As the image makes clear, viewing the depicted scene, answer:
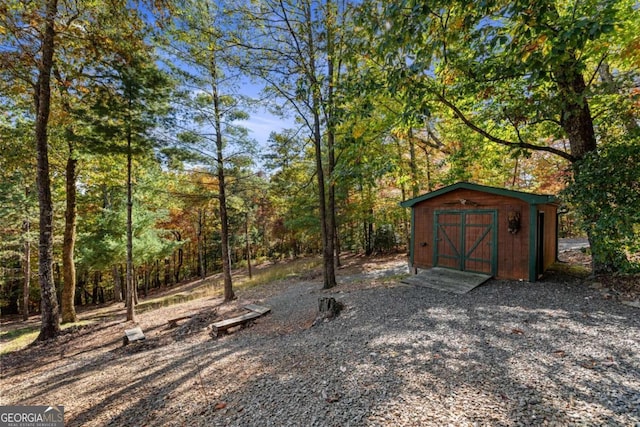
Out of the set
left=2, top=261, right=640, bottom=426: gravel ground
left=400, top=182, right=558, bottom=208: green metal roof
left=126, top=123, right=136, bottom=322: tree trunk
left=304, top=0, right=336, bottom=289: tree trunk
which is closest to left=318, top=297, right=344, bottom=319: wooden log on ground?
left=2, top=261, right=640, bottom=426: gravel ground

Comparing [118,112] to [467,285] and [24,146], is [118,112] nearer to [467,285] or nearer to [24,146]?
[24,146]

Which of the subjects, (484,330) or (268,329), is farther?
(268,329)

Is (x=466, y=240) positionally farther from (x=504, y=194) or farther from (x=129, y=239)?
(x=129, y=239)

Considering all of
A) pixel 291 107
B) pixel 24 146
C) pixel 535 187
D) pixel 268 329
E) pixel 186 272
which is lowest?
pixel 186 272

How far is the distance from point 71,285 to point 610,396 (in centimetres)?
1312

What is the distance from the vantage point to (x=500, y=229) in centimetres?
652

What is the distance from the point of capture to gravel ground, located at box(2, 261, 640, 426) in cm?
222

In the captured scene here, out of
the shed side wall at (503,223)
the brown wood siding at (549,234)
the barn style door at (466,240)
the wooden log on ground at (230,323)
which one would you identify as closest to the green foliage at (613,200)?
the shed side wall at (503,223)

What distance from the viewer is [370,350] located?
342 cm

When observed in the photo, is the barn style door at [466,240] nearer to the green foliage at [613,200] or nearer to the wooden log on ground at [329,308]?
the green foliage at [613,200]

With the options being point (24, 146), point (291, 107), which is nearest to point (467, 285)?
point (291, 107)

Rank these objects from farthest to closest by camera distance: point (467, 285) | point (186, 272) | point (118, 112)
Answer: point (186, 272) < point (118, 112) < point (467, 285)

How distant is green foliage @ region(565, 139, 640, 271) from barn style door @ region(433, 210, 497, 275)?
1851 mm

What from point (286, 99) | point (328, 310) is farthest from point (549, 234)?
point (286, 99)
